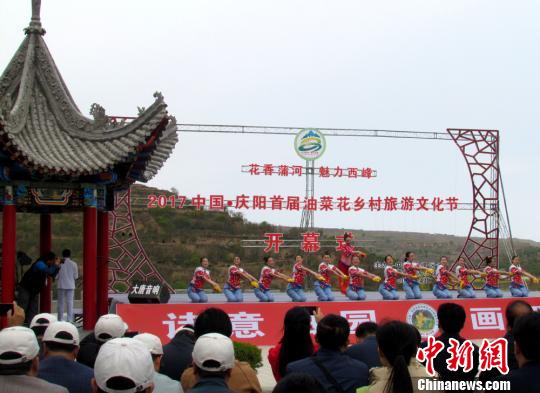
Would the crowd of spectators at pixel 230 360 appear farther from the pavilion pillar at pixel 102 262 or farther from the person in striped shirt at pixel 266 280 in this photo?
the person in striped shirt at pixel 266 280

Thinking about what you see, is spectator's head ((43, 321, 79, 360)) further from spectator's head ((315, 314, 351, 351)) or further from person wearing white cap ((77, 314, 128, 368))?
→ spectator's head ((315, 314, 351, 351))

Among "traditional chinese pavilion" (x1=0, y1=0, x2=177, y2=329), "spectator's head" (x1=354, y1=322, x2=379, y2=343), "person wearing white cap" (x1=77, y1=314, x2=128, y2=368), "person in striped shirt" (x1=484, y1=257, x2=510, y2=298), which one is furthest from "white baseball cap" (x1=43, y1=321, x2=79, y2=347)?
"person in striped shirt" (x1=484, y1=257, x2=510, y2=298)

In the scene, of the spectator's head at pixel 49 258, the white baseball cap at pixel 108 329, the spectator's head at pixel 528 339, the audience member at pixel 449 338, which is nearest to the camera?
the spectator's head at pixel 528 339

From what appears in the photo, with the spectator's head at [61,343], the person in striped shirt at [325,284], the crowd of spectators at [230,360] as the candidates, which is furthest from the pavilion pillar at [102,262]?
the spectator's head at [61,343]

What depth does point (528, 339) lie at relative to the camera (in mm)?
3857

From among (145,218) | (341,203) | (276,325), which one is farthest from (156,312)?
(145,218)

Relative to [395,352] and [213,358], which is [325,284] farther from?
[213,358]

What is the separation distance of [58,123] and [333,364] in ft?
27.9

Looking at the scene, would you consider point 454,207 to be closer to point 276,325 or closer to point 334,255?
point 276,325

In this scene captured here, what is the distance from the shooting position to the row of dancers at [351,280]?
642 inches

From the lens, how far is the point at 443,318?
16.7ft

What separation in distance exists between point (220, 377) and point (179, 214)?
33013mm

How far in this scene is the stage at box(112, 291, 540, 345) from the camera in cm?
1367

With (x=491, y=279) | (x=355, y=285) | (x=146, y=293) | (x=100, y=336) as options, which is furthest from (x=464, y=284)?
(x=100, y=336)
